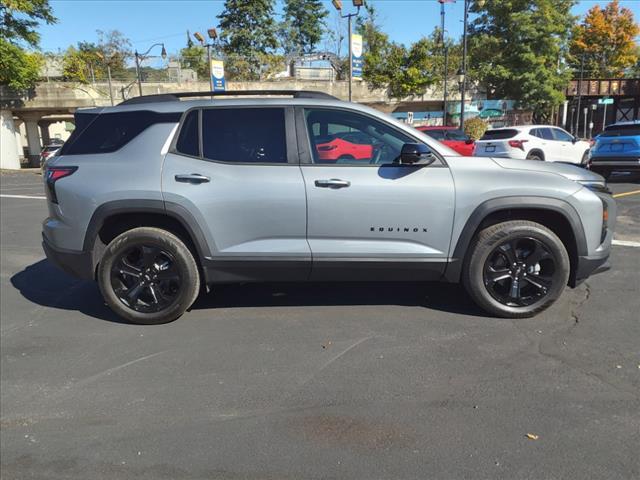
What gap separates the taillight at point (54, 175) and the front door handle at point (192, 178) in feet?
2.95

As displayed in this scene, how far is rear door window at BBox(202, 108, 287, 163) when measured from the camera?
161 inches

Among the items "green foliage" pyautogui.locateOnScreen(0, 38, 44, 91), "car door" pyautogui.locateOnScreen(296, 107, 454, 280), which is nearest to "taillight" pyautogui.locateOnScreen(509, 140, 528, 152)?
"car door" pyautogui.locateOnScreen(296, 107, 454, 280)

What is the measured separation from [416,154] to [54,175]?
9.65 feet

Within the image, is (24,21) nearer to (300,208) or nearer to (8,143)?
(8,143)

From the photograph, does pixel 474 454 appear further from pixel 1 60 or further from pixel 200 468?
pixel 1 60

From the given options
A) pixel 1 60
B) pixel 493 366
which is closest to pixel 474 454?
pixel 493 366

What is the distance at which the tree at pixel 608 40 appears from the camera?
184 ft

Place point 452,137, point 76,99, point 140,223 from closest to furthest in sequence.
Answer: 1. point 140,223
2. point 452,137
3. point 76,99

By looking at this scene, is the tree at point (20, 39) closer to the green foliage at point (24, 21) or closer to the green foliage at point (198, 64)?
the green foliage at point (24, 21)

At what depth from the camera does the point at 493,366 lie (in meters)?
3.45

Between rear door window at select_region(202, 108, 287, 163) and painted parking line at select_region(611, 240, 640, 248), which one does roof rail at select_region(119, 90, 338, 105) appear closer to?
rear door window at select_region(202, 108, 287, 163)

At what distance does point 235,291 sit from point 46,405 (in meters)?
2.20

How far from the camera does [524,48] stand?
36500mm

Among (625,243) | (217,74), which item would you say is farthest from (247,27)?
(625,243)
